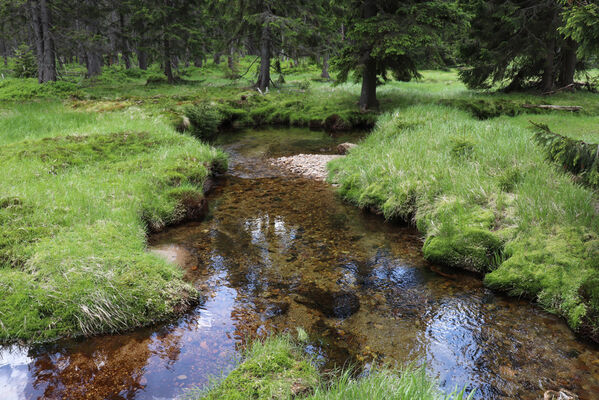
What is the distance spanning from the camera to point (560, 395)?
355 cm

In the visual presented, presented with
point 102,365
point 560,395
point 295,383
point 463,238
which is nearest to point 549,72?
point 463,238

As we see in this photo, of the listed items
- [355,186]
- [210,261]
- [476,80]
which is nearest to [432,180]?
[355,186]

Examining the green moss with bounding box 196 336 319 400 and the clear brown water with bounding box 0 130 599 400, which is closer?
the green moss with bounding box 196 336 319 400

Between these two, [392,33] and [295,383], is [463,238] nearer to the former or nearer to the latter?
[295,383]

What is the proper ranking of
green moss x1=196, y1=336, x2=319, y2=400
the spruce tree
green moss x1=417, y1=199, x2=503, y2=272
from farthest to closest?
the spruce tree
green moss x1=417, y1=199, x2=503, y2=272
green moss x1=196, y1=336, x2=319, y2=400

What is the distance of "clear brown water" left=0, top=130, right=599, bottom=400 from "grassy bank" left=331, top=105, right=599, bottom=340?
329 mm

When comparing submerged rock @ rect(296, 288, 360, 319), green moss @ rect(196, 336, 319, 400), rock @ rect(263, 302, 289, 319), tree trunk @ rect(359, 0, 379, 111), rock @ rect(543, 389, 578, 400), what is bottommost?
rock @ rect(263, 302, 289, 319)

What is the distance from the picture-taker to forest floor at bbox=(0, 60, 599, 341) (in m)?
4.65

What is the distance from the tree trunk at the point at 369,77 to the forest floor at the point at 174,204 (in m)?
3.14

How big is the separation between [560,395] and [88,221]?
6489mm

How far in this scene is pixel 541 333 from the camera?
14.9 ft

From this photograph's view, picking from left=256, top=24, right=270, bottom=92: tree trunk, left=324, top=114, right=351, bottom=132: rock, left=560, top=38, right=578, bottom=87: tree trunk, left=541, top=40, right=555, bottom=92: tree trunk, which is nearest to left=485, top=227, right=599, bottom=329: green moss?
left=324, top=114, right=351, bottom=132: rock

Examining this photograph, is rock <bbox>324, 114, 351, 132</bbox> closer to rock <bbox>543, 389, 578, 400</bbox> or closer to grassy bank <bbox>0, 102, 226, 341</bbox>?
grassy bank <bbox>0, 102, 226, 341</bbox>

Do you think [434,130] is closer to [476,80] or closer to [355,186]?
[355,186]
